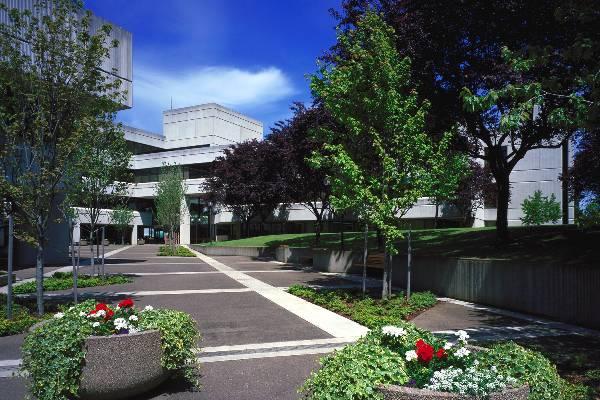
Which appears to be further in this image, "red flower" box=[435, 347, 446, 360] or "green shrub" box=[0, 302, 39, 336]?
"green shrub" box=[0, 302, 39, 336]

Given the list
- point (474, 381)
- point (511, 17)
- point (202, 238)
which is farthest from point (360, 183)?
point (202, 238)

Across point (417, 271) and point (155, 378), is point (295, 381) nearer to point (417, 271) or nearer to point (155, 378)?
point (155, 378)

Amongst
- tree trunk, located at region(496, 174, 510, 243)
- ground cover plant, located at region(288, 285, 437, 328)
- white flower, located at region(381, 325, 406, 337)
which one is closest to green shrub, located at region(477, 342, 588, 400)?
white flower, located at region(381, 325, 406, 337)

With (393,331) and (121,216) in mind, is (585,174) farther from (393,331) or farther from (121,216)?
(121,216)

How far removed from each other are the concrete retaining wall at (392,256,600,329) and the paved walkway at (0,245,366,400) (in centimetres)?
389

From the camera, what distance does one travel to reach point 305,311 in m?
12.2

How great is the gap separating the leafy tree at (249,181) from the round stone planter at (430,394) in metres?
34.3

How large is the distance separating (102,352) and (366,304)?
8.38m

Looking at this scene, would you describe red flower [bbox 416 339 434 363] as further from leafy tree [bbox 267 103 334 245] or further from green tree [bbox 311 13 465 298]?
leafy tree [bbox 267 103 334 245]

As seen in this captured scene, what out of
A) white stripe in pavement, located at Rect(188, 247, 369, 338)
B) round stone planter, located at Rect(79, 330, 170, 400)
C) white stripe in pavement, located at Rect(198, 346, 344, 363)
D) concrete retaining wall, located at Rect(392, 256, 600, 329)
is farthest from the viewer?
concrete retaining wall, located at Rect(392, 256, 600, 329)

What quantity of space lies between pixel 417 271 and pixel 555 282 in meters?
5.62

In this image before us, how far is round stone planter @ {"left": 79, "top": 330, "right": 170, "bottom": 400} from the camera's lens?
5352mm

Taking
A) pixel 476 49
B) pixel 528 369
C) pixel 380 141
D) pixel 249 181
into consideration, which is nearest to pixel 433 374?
pixel 528 369

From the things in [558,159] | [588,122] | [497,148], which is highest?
[558,159]
